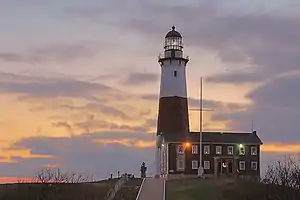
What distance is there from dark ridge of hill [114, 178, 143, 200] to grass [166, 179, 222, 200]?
9.04ft

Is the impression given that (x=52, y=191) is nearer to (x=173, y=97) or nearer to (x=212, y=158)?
(x=173, y=97)

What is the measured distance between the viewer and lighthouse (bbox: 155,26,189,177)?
7831 centimetres

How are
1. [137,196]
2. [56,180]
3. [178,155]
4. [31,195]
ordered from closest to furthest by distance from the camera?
[137,196]
[31,195]
[56,180]
[178,155]

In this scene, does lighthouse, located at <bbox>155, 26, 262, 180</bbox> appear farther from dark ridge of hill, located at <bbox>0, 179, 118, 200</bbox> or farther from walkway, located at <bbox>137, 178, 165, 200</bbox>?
dark ridge of hill, located at <bbox>0, 179, 118, 200</bbox>

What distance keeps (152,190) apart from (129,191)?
2.06 metres

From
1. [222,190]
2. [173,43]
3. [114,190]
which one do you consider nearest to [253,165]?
[173,43]

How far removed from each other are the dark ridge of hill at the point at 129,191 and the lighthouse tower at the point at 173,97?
41.5 ft

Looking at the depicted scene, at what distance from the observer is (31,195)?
190ft

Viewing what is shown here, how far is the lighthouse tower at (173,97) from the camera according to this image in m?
78.3

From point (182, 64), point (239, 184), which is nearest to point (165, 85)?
point (182, 64)

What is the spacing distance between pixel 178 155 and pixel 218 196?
23.8 m

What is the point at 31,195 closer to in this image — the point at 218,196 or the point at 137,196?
the point at 137,196

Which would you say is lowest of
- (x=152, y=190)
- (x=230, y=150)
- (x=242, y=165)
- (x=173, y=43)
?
(x=152, y=190)

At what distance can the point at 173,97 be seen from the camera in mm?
78375
